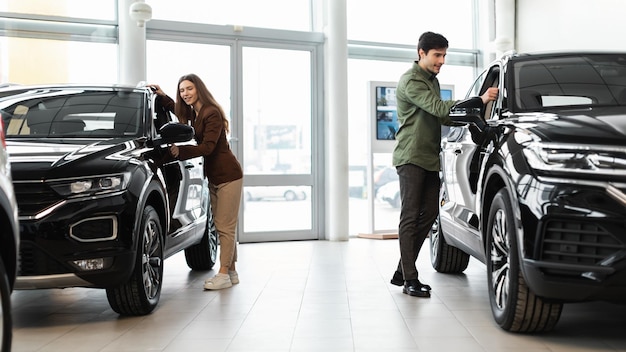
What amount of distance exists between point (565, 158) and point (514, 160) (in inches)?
13.4

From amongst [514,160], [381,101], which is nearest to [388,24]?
[381,101]

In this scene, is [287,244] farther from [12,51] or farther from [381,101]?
[12,51]

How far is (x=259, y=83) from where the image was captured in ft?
32.1

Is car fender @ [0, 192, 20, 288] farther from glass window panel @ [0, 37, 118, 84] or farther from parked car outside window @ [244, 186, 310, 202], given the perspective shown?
parked car outside window @ [244, 186, 310, 202]

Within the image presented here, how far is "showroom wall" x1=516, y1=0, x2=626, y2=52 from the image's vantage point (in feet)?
28.7

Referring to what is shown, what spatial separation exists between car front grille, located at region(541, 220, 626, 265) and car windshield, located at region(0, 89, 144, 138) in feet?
9.12

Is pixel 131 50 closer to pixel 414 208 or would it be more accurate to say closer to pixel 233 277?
pixel 233 277

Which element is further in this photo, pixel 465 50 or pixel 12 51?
pixel 465 50

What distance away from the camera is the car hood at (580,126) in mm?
3352

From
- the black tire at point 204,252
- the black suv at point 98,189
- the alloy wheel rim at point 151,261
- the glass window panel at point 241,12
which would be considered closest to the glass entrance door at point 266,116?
the glass window panel at point 241,12

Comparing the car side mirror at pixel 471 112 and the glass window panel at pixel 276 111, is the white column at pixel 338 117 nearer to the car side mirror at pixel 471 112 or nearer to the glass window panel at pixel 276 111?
the glass window panel at pixel 276 111

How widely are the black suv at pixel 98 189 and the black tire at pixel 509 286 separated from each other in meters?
1.95

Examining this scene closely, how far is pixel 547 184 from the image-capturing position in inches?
130

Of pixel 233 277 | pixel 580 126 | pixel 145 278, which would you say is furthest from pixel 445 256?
pixel 580 126
